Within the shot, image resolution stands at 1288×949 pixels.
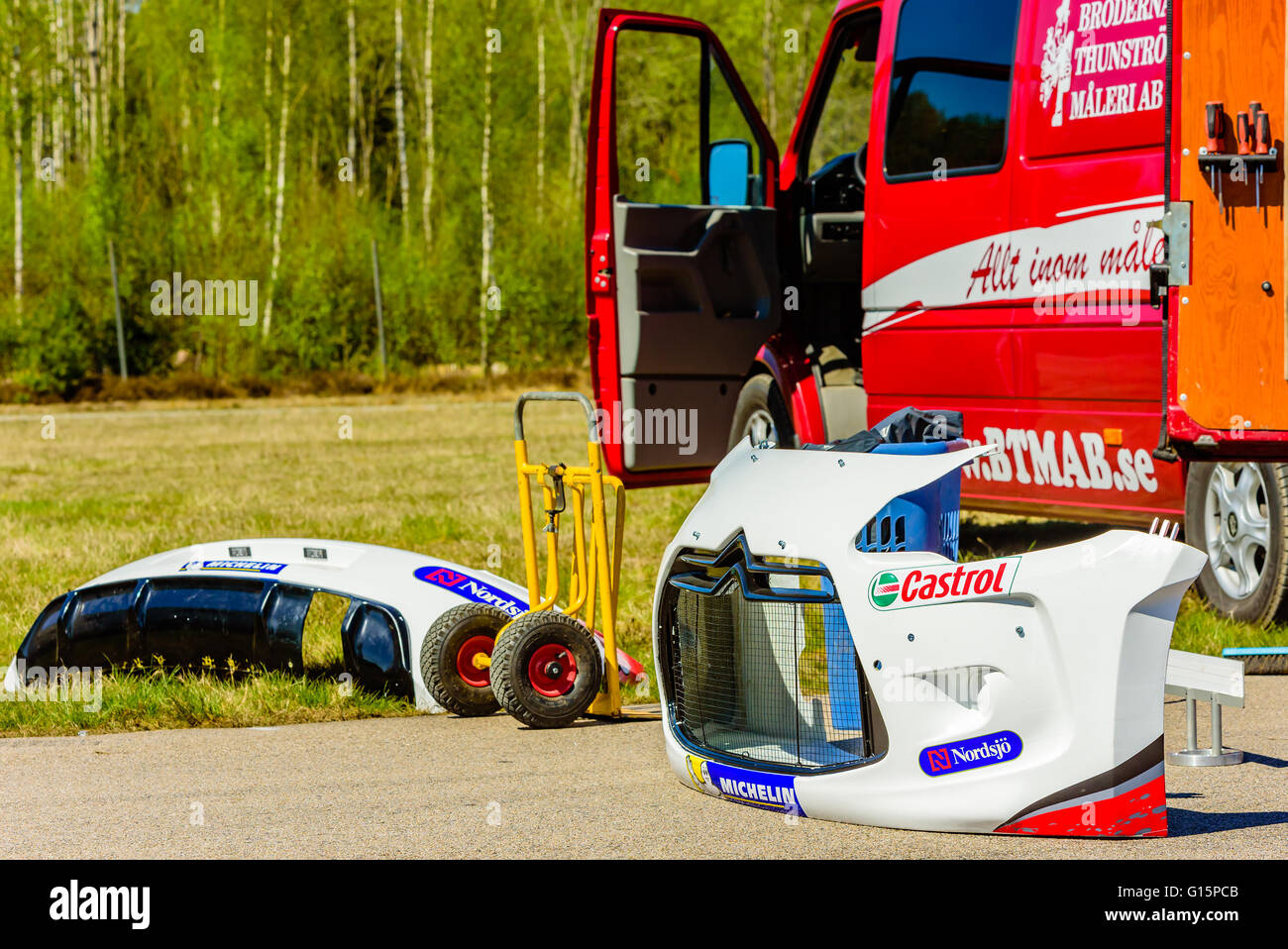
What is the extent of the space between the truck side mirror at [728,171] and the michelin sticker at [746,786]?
16.8ft

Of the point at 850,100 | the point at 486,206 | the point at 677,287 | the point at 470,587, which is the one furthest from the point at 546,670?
the point at 486,206

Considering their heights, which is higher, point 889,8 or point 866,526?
point 889,8

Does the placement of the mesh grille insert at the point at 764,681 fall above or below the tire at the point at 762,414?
below

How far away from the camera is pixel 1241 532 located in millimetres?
7500

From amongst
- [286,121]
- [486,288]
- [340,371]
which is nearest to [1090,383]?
[340,371]

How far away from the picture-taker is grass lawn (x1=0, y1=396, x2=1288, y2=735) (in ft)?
21.2

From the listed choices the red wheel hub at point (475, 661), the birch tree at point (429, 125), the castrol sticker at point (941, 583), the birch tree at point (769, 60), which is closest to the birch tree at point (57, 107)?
the birch tree at point (429, 125)

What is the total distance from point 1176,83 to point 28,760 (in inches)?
196

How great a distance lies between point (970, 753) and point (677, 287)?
5.25m

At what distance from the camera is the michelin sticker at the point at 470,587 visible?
658 centimetres
